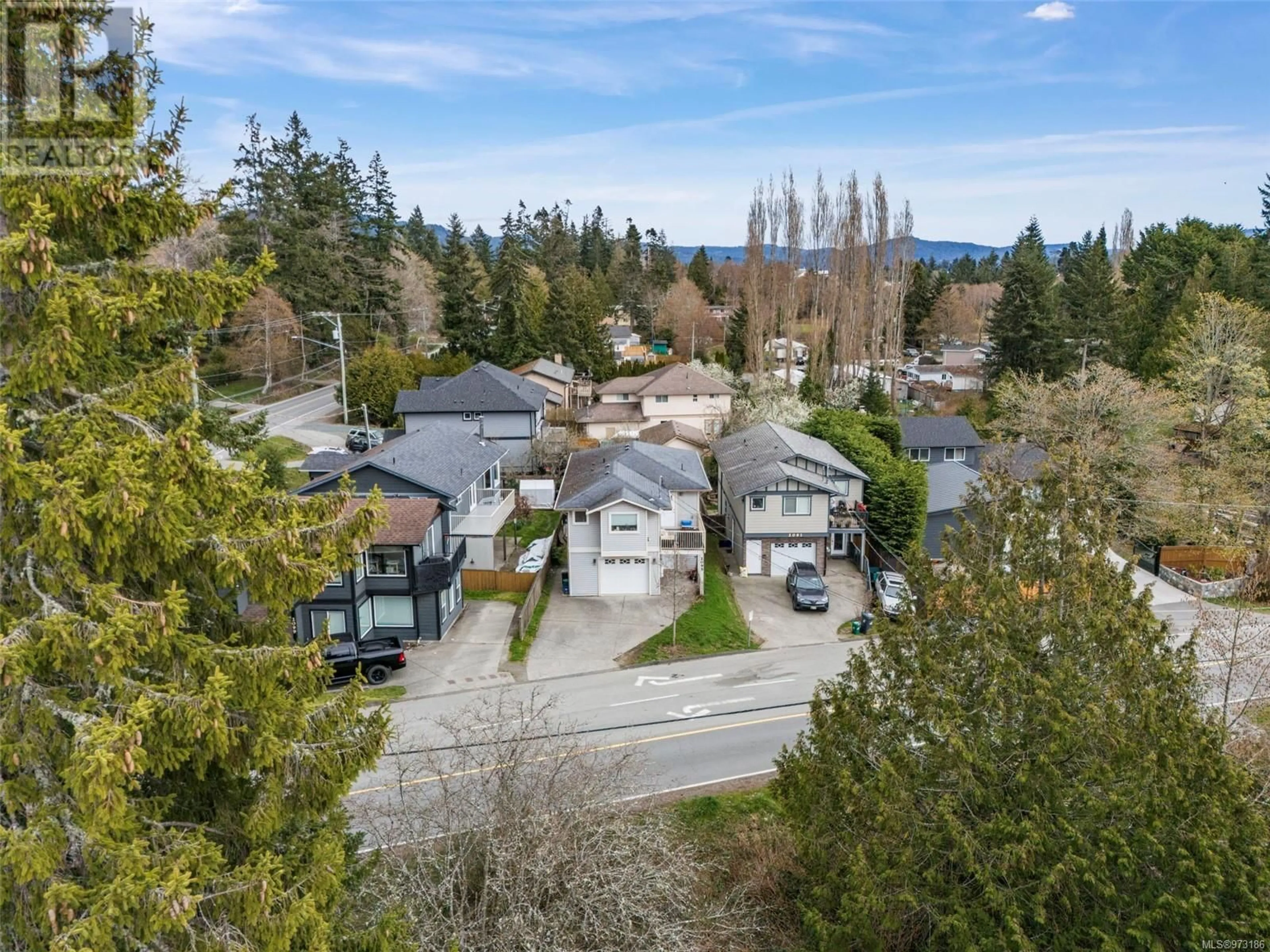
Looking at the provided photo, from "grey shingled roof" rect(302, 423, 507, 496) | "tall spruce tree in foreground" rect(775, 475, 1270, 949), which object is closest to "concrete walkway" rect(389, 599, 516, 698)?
"grey shingled roof" rect(302, 423, 507, 496)

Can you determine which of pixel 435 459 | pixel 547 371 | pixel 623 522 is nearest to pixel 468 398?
pixel 547 371

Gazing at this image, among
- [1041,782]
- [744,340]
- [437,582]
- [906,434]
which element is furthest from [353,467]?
[744,340]

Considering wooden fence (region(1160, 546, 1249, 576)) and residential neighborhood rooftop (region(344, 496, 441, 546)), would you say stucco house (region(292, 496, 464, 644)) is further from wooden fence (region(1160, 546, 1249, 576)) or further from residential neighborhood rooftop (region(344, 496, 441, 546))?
wooden fence (region(1160, 546, 1249, 576))

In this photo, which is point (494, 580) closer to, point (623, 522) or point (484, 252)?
point (623, 522)

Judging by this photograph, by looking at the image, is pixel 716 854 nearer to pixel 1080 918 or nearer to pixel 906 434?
pixel 1080 918

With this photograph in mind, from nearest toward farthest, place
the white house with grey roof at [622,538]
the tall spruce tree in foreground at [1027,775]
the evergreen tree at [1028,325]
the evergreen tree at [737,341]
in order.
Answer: the tall spruce tree in foreground at [1027,775]
the white house with grey roof at [622,538]
the evergreen tree at [1028,325]
the evergreen tree at [737,341]

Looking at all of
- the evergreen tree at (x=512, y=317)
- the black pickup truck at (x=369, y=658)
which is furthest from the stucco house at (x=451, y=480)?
the evergreen tree at (x=512, y=317)

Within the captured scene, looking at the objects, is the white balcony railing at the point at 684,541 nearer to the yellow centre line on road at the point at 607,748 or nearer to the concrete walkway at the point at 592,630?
the concrete walkway at the point at 592,630
